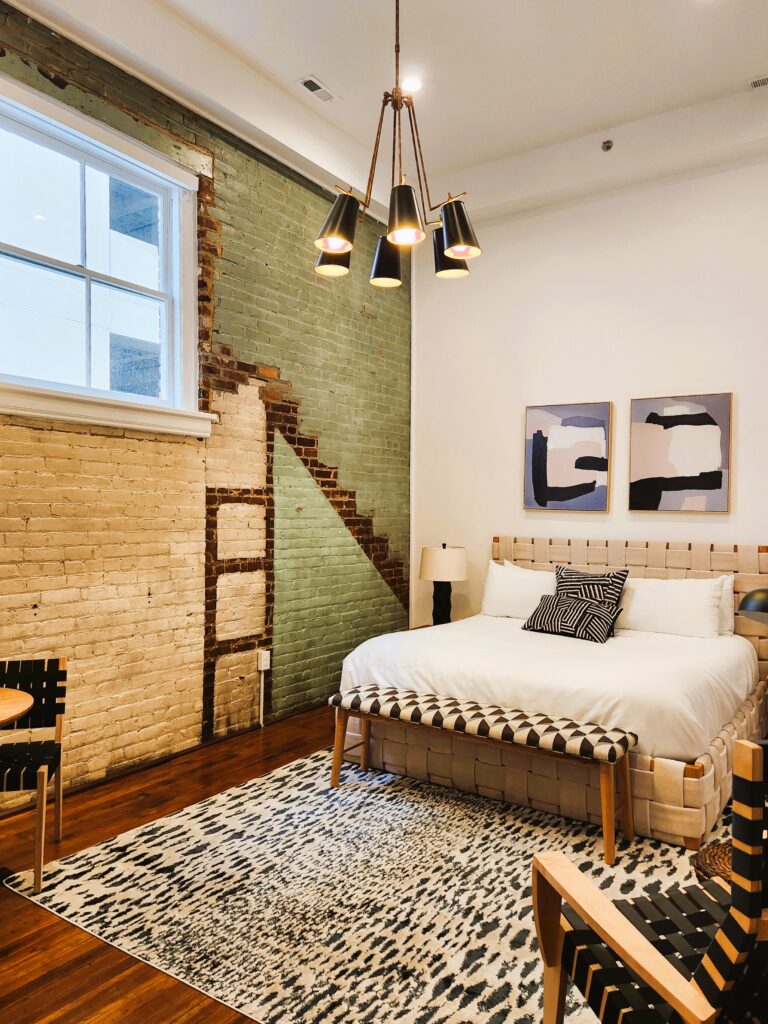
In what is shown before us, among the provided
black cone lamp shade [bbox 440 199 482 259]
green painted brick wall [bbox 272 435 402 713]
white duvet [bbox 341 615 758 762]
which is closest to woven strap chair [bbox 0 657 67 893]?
white duvet [bbox 341 615 758 762]

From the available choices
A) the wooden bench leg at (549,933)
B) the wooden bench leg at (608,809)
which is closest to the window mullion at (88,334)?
the wooden bench leg at (608,809)

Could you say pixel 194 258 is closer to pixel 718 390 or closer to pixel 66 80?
pixel 66 80

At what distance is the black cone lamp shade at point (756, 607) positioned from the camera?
2414 mm

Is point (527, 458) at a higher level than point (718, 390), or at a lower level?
lower

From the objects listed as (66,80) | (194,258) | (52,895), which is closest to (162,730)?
(52,895)

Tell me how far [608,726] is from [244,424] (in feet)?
8.48

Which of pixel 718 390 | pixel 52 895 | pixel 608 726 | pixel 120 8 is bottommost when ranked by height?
pixel 52 895

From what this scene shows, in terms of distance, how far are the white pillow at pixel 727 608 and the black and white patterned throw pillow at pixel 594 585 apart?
0.55 metres

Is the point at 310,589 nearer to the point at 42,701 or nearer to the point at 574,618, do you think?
the point at 574,618

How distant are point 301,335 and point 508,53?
77.3 inches

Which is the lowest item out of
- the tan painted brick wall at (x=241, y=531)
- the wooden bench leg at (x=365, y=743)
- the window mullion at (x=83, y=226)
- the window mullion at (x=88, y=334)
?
the wooden bench leg at (x=365, y=743)

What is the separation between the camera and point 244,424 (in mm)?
4207

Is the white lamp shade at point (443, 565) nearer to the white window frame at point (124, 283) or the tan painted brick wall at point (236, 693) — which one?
the tan painted brick wall at point (236, 693)

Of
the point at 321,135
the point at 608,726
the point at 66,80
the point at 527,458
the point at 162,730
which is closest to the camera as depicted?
the point at 608,726
